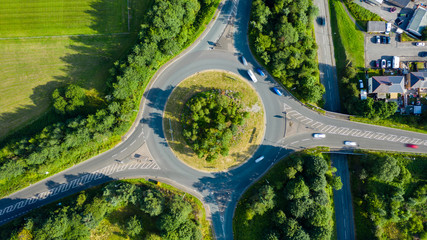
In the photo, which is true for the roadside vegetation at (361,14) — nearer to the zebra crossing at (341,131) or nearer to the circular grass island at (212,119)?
the zebra crossing at (341,131)

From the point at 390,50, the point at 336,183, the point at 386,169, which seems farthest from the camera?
the point at 390,50

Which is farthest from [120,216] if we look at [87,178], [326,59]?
[326,59]

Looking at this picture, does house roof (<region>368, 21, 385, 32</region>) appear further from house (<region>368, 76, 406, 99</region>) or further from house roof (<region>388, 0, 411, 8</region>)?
house (<region>368, 76, 406, 99</region>)

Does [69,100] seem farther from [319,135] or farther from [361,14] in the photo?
[361,14]

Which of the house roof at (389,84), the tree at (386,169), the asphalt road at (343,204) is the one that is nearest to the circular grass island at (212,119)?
the asphalt road at (343,204)

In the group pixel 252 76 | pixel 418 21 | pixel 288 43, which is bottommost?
pixel 252 76

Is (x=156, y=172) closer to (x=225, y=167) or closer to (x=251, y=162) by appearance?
(x=225, y=167)
